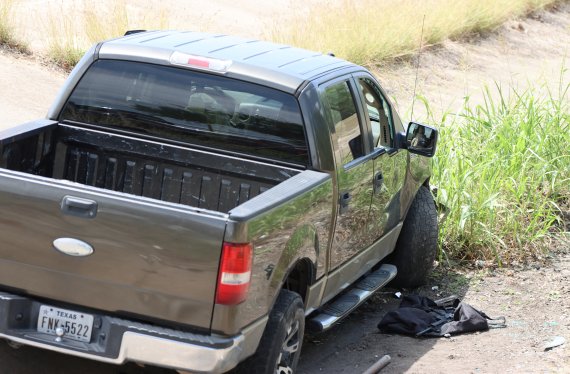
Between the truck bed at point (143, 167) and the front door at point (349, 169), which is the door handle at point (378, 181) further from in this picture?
the truck bed at point (143, 167)

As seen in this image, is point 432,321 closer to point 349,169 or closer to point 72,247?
point 349,169

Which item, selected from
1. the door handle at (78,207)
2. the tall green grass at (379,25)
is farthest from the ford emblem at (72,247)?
the tall green grass at (379,25)

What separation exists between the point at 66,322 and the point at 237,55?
2.04 meters

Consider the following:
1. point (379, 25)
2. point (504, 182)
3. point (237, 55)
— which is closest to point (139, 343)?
point (237, 55)

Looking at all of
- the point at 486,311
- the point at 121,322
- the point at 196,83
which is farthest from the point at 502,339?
the point at 121,322

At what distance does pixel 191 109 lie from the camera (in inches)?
246

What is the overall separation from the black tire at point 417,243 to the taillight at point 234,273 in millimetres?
3098

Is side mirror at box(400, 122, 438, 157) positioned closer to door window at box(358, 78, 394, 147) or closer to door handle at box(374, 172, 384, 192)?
door window at box(358, 78, 394, 147)

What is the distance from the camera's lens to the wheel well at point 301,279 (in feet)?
19.4

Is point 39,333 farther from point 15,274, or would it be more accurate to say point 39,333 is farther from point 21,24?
point 21,24

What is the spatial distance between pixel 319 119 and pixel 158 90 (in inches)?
36.3

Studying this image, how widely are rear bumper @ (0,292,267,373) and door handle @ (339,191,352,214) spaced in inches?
52.5

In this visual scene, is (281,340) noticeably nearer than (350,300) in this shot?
Yes

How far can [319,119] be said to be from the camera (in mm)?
6125
